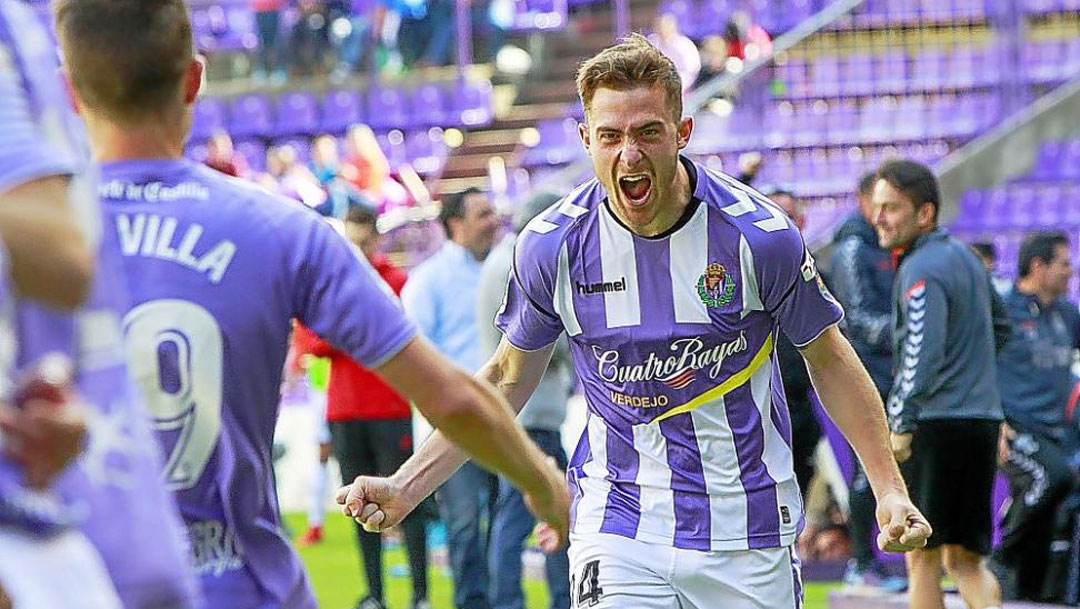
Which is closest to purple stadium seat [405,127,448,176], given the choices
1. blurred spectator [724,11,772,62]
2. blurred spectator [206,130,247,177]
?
blurred spectator [206,130,247,177]

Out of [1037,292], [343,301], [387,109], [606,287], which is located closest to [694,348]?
[606,287]

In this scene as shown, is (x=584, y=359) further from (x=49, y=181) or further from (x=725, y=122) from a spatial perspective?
(x=725, y=122)

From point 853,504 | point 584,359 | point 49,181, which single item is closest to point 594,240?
point 584,359

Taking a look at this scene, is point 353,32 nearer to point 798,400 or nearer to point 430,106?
point 430,106

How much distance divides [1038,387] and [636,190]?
17.2 ft

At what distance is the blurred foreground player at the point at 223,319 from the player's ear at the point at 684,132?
1855 millimetres

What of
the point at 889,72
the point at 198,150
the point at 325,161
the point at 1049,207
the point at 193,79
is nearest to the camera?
the point at 193,79

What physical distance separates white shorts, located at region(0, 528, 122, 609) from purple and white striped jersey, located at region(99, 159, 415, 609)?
665 millimetres

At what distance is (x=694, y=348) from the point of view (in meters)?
4.85

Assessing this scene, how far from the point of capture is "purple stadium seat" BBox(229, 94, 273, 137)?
82.9 feet

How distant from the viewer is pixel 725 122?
17391mm

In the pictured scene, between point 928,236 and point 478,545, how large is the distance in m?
2.82

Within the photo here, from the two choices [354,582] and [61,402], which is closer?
[61,402]

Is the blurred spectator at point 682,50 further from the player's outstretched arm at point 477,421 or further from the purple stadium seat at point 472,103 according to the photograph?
the player's outstretched arm at point 477,421
